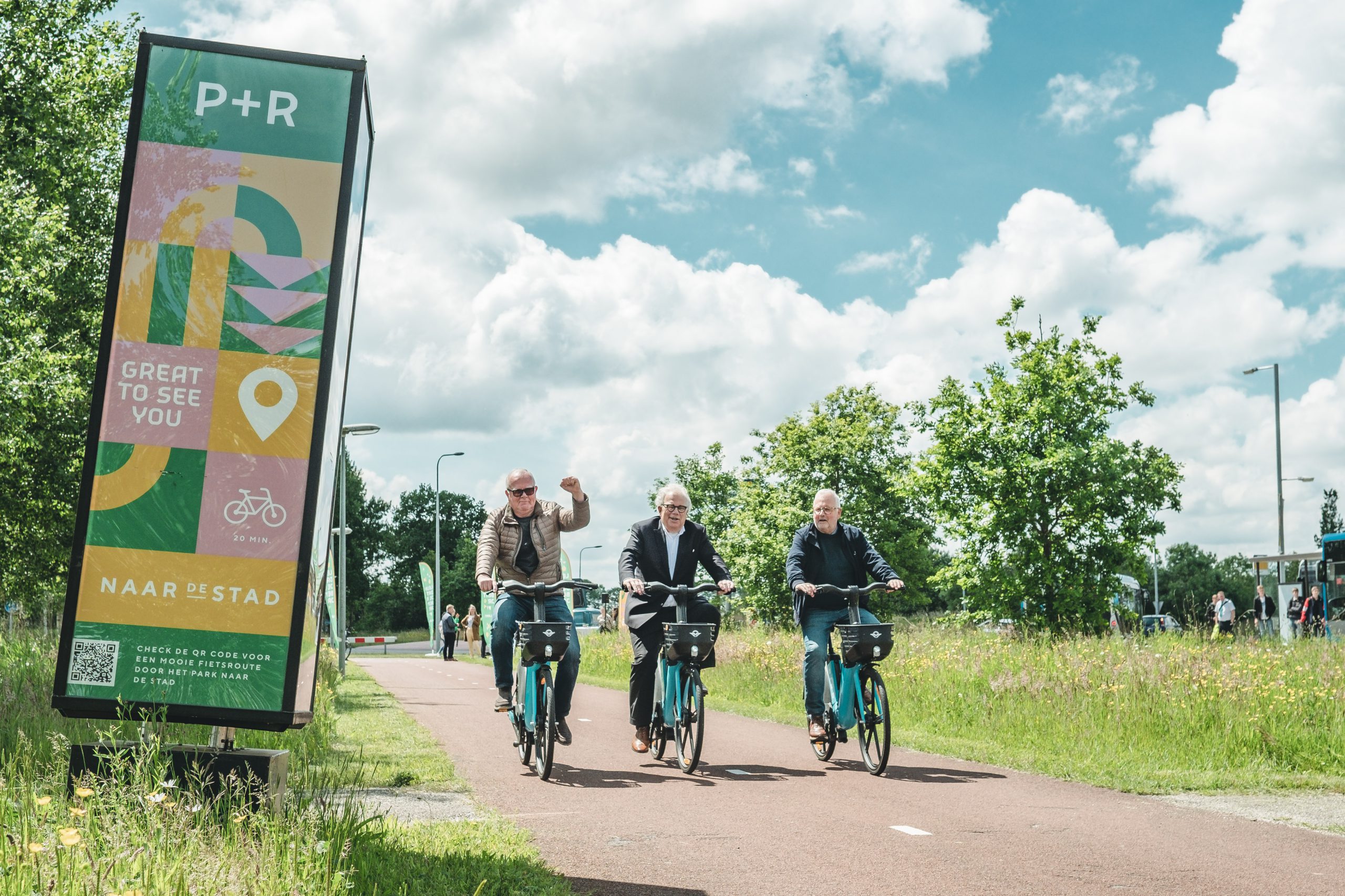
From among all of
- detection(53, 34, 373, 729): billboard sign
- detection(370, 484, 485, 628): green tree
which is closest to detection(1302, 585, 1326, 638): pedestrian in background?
detection(53, 34, 373, 729): billboard sign

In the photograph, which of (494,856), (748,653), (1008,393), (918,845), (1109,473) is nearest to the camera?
(494,856)

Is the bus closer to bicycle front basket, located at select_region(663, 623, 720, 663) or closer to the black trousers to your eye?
the black trousers

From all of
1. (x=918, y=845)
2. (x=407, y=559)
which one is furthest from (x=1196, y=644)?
(x=407, y=559)

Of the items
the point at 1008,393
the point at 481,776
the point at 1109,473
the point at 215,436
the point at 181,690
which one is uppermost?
the point at 1008,393

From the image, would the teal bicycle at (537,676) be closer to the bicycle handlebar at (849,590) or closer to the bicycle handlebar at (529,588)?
the bicycle handlebar at (529,588)

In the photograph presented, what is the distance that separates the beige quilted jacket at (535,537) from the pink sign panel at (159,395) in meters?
3.62

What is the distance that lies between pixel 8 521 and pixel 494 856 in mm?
19904

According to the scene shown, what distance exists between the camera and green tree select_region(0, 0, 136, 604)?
50.4 ft

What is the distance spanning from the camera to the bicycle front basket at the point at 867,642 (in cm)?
797

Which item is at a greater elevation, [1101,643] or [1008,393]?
[1008,393]

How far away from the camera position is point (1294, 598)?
2825 centimetres

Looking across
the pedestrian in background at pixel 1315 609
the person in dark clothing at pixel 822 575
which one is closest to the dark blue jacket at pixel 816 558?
the person in dark clothing at pixel 822 575

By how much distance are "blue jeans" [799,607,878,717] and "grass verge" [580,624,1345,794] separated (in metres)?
1.30

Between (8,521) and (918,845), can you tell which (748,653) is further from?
(8,521)
